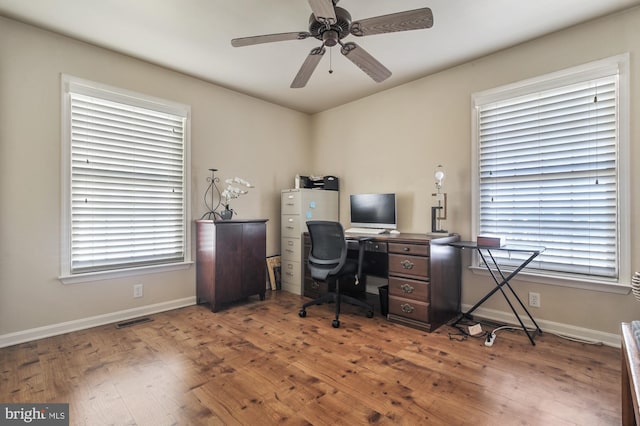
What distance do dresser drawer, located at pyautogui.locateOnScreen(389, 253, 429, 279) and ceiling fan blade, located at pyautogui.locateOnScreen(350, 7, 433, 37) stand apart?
176 centimetres

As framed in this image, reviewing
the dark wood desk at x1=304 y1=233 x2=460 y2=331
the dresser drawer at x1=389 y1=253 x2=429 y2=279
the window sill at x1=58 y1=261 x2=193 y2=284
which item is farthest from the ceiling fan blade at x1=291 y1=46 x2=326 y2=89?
the window sill at x1=58 y1=261 x2=193 y2=284

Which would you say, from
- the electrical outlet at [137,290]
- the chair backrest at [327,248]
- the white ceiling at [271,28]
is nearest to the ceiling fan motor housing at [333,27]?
the white ceiling at [271,28]

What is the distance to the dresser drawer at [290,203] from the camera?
3893 mm

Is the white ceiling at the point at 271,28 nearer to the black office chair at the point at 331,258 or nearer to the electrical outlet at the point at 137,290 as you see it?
the black office chair at the point at 331,258

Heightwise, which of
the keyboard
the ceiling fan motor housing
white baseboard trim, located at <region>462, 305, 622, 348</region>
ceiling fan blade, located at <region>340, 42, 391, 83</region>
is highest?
the ceiling fan motor housing

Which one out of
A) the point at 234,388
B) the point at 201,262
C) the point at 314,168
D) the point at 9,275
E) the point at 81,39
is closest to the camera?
the point at 234,388

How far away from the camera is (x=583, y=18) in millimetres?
2369

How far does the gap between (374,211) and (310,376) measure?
6.81ft

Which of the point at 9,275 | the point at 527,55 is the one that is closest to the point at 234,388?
the point at 9,275

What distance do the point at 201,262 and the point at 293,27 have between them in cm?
248

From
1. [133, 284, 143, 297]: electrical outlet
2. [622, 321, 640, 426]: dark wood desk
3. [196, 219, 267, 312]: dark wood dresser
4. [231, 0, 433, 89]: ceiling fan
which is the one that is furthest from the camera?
[196, 219, 267, 312]: dark wood dresser

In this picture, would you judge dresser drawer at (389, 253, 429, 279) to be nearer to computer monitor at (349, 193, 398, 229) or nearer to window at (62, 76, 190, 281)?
computer monitor at (349, 193, 398, 229)

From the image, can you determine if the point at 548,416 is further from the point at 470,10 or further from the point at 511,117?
the point at 470,10

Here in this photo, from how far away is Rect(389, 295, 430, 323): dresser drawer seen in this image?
2.67 meters
